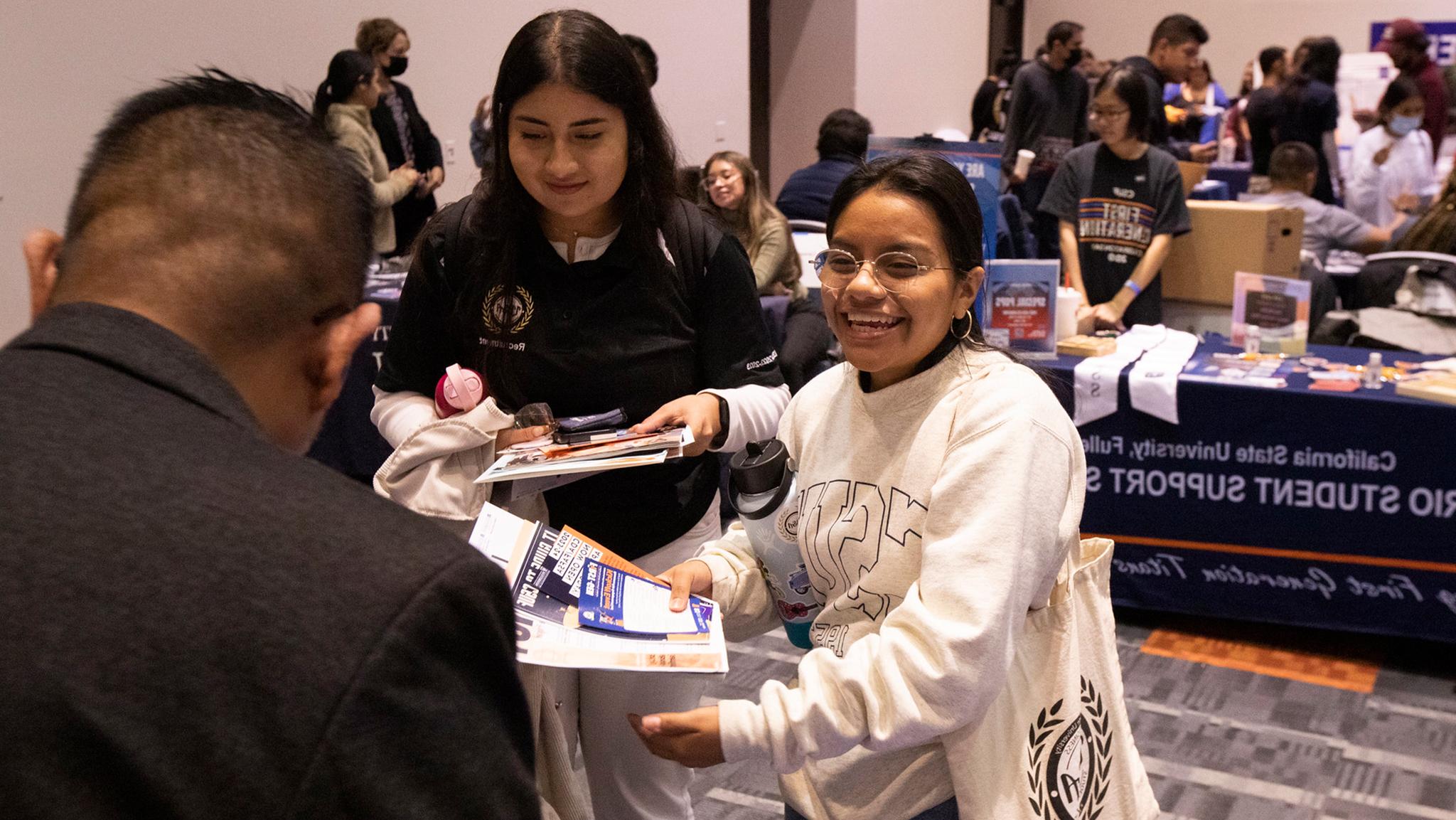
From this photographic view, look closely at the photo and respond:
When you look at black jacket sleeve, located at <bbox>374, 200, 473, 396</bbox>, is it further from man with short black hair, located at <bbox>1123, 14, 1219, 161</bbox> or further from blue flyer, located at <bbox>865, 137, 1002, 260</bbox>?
man with short black hair, located at <bbox>1123, 14, 1219, 161</bbox>

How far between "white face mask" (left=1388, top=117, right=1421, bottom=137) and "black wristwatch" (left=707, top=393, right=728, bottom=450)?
20.8 feet

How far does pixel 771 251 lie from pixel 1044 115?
3355mm

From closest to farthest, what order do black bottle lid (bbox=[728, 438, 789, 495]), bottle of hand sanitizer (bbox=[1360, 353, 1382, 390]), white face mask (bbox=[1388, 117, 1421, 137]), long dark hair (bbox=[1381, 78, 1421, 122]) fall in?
black bottle lid (bbox=[728, 438, 789, 495]) → bottle of hand sanitizer (bbox=[1360, 353, 1382, 390]) → long dark hair (bbox=[1381, 78, 1421, 122]) → white face mask (bbox=[1388, 117, 1421, 137])

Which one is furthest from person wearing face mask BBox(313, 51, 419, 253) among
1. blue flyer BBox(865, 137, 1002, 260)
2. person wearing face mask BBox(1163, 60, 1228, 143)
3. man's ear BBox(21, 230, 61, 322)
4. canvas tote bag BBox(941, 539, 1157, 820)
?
person wearing face mask BBox(1163, 60, 1228, 143)

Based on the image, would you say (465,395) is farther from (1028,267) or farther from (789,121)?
(789,121)

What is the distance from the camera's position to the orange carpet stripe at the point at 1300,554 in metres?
3.32

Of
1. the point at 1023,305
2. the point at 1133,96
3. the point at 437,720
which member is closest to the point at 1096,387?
the point at 1023,305

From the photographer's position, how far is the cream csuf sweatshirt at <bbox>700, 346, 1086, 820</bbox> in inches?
50.1

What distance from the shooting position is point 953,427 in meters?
1.39

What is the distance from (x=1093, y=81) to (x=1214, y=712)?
30.1 ft

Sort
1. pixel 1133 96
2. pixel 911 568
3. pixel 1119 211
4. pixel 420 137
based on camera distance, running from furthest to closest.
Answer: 1. pixel 420 137
2. pixel 1119 211
3. pixel 1133 96
4. pixel 911 568

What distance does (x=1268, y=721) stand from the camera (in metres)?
3.17

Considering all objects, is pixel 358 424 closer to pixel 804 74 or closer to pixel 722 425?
pixel 722 425

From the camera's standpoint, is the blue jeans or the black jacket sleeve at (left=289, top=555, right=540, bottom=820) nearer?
the black jacket sleeve at (left=289, top=555, right=540, bottom=820)
